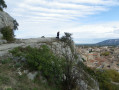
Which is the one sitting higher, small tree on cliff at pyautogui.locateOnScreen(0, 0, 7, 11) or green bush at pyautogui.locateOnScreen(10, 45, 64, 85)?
small tree on cliff at pyautogui.locateOnScreen(0, 0, 7, 11)

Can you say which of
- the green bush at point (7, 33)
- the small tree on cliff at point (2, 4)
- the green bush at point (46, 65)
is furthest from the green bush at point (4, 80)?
the small tree on cliff at point (2, 4)

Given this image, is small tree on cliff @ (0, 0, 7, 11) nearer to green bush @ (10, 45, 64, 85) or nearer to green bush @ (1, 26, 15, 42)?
green bush @ (1, 26, 15, 42)

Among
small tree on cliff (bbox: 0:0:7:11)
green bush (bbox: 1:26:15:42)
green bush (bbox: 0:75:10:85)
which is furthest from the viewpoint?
small tree on cliff (bbox: 0:0:7:11)

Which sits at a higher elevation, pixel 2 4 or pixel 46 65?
pixel 2 4

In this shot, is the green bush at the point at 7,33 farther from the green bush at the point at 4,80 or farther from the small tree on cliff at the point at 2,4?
the green bush at the point at 4,80

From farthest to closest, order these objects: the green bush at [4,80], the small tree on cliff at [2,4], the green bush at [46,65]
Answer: the small tree on cliff at [2,4], the green bush at [46,65], the green bush at [4,80]

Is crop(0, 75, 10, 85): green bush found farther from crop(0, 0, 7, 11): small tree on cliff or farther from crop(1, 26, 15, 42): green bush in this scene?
crop(0, 0, 7, 11): small tree on cliff

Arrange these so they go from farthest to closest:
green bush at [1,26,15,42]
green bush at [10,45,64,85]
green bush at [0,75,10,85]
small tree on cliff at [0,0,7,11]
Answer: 1. small tree on cliff at [0,0,7,11]
2. green bush at [1,26,15,42]
3. green bush at [10,45,64,85]
4. green bush at [0,75,10,85]

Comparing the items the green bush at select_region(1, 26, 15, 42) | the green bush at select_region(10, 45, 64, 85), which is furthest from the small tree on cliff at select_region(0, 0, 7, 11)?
the green bush at select_region(10, 45, 64, 85)

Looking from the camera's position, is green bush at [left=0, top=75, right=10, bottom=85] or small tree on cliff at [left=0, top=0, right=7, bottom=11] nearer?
green bush at [left=0, top=75, right=10, bottom=85]

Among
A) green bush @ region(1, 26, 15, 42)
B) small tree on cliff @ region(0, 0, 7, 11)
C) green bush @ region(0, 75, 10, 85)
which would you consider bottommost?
green bush @ region(0, 75, 10, 85)

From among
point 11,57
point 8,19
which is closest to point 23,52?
point 11,57

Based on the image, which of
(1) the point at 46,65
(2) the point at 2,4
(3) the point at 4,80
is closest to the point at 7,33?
(2) the point at 2,4

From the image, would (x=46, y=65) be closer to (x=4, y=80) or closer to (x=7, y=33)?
(x=4, y=80)
